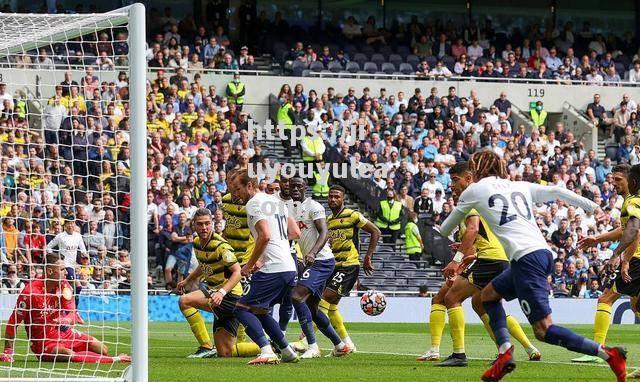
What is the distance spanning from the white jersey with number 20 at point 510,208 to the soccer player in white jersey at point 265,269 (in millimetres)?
2843

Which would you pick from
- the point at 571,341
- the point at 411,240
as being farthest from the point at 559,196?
the point at 411,240

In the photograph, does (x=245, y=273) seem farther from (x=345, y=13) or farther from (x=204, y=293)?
(x=345, y=13)

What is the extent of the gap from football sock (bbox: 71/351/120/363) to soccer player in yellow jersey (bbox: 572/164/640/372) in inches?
194

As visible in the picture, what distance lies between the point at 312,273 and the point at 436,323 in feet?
5.97

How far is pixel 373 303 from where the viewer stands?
24719 mm

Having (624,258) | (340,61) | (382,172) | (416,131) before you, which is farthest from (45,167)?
(340,61)

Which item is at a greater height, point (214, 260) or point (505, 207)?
point (505, 207)

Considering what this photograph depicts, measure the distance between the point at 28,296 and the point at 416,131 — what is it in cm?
2028

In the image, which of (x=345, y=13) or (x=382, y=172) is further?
(x=345, y=13)

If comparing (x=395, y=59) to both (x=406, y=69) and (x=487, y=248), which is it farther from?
(x=487, y=248)

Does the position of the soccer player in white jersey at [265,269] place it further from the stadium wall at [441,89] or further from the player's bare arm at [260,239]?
the stadium wall at [441,89]

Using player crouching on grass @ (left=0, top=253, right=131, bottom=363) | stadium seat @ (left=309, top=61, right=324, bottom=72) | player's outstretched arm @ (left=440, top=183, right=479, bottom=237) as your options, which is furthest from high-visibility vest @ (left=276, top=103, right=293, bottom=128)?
player's outstretched arm @ (left=440, top=183, right=479, bottom=237)

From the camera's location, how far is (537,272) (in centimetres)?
1100

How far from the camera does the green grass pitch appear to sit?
480 inches
